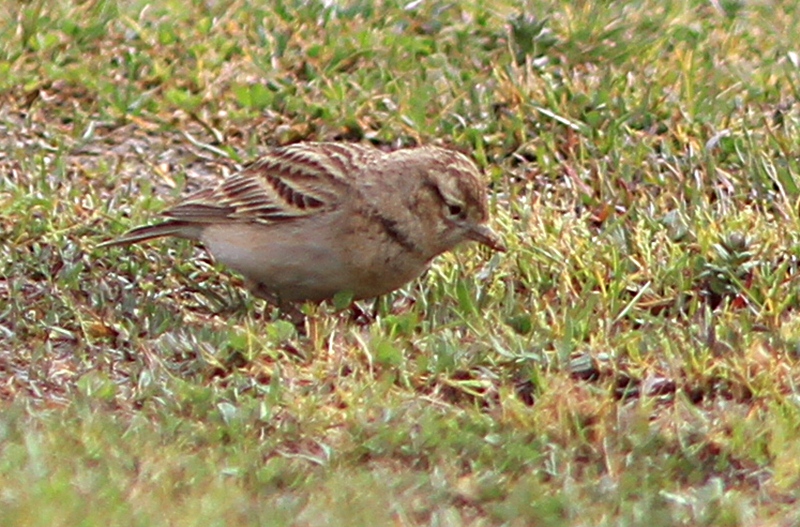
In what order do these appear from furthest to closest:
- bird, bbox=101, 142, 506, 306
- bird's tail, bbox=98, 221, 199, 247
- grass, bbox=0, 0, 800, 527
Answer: bird's tail, bbox=98, 221, 199, 247, bird, bbox=101, 142, 506, 306, grass, bbox=0, 0, 800, 527

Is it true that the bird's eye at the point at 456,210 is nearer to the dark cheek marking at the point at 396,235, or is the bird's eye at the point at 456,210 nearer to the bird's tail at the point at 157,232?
the dark cheek marking at the point at 396,235

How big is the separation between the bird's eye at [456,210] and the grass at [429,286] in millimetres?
327

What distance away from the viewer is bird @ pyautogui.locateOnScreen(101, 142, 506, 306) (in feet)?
23.9

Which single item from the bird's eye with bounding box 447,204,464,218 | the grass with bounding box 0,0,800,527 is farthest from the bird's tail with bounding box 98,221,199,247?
the bird's eye with bounding box 447,204,464,218

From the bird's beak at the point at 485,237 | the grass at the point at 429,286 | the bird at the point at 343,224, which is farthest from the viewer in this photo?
the bird's beak at the point at 485,237

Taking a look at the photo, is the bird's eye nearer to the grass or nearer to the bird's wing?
the grass

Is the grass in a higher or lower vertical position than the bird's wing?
lower

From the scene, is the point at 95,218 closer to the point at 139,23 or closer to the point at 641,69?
the point at 139,23

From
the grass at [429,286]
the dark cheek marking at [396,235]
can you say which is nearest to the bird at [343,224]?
the dark cheek marking at [396,235]

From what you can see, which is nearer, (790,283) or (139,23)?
(790,283)

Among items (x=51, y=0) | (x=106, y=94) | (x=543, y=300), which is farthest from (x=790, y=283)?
(x=51, y=0)

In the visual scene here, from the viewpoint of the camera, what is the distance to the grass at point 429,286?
18.8ft

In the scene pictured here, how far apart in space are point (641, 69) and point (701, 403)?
340 cm

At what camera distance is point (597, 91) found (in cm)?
916
